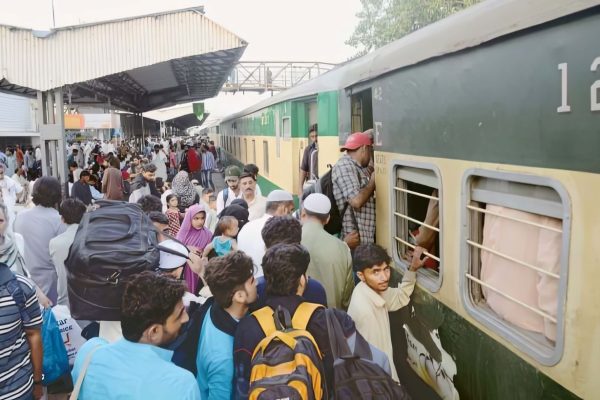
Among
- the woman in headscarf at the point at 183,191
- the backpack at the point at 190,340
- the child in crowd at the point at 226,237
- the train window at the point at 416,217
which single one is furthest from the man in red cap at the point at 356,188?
the woman in headscarf at the point at 183,191

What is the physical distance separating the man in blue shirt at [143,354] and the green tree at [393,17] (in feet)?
81.0

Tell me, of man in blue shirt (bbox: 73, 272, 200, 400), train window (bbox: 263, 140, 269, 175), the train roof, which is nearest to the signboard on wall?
train window (bbox: 263, 140, 269, 175)

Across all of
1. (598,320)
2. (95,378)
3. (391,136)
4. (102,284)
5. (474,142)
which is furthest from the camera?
(391,136)

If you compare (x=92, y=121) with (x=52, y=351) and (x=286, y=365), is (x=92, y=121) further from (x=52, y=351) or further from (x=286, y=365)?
Answer: (x=286, y=365)

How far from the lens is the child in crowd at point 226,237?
4770mm

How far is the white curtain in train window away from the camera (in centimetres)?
235

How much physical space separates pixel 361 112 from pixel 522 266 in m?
3.29

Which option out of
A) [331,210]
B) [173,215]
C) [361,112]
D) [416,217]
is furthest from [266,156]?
[416,217]

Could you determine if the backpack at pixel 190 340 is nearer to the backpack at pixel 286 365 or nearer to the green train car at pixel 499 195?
the backpack at pixel 286 365

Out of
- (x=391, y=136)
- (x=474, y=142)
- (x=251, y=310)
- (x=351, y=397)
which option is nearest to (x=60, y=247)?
(x=251, y=310)

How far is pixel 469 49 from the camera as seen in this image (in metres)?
2.87

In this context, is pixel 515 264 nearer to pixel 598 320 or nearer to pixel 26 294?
pixel 598 320

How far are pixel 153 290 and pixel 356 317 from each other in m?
1.31

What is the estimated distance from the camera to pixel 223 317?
2.74m
